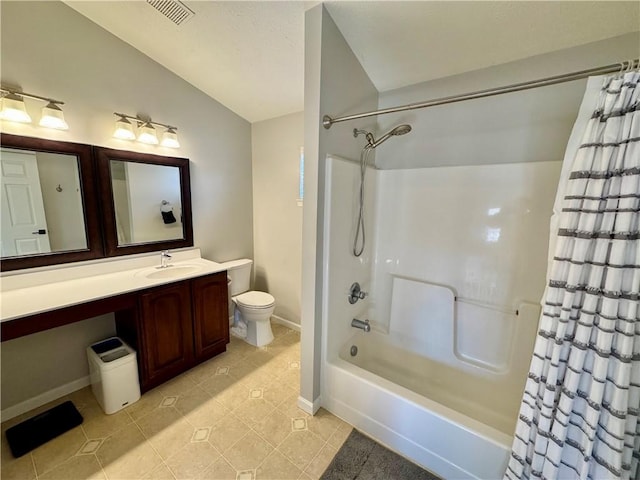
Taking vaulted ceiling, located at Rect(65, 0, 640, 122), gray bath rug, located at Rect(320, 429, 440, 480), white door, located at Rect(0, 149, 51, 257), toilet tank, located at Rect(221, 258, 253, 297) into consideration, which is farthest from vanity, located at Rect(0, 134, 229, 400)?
gray bath rug, located at Rect(320, 429, 440, 480)

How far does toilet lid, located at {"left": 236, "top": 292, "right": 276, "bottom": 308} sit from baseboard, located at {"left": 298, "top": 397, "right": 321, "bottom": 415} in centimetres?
91

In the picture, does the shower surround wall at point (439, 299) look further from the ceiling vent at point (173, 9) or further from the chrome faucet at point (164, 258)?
the chrome faucet at point (164, 258)

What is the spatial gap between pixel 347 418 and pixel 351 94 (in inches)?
85.1

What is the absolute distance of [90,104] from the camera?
1.77m

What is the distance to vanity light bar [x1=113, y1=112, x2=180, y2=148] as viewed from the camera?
74.2 inches

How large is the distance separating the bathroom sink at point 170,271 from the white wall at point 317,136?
1.17 m

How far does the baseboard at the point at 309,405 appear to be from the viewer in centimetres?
171

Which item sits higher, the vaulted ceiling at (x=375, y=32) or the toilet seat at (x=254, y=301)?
the vaulted ceiling at (x=375, y=32)

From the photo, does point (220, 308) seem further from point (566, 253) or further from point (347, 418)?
point (566, 253)

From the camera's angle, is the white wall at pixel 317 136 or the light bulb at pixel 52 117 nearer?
the white wall at pixel 317 136

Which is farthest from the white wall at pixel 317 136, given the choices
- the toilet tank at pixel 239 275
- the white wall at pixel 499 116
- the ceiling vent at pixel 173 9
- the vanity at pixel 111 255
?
the toilet tank at pixel 239 275

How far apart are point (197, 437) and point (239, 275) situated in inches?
57.2

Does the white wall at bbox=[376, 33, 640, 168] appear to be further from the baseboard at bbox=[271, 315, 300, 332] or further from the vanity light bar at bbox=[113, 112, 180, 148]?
the baseboard at bbox=[271, 315, 300, 332]

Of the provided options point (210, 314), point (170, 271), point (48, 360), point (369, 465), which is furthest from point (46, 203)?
point (369, 465)
